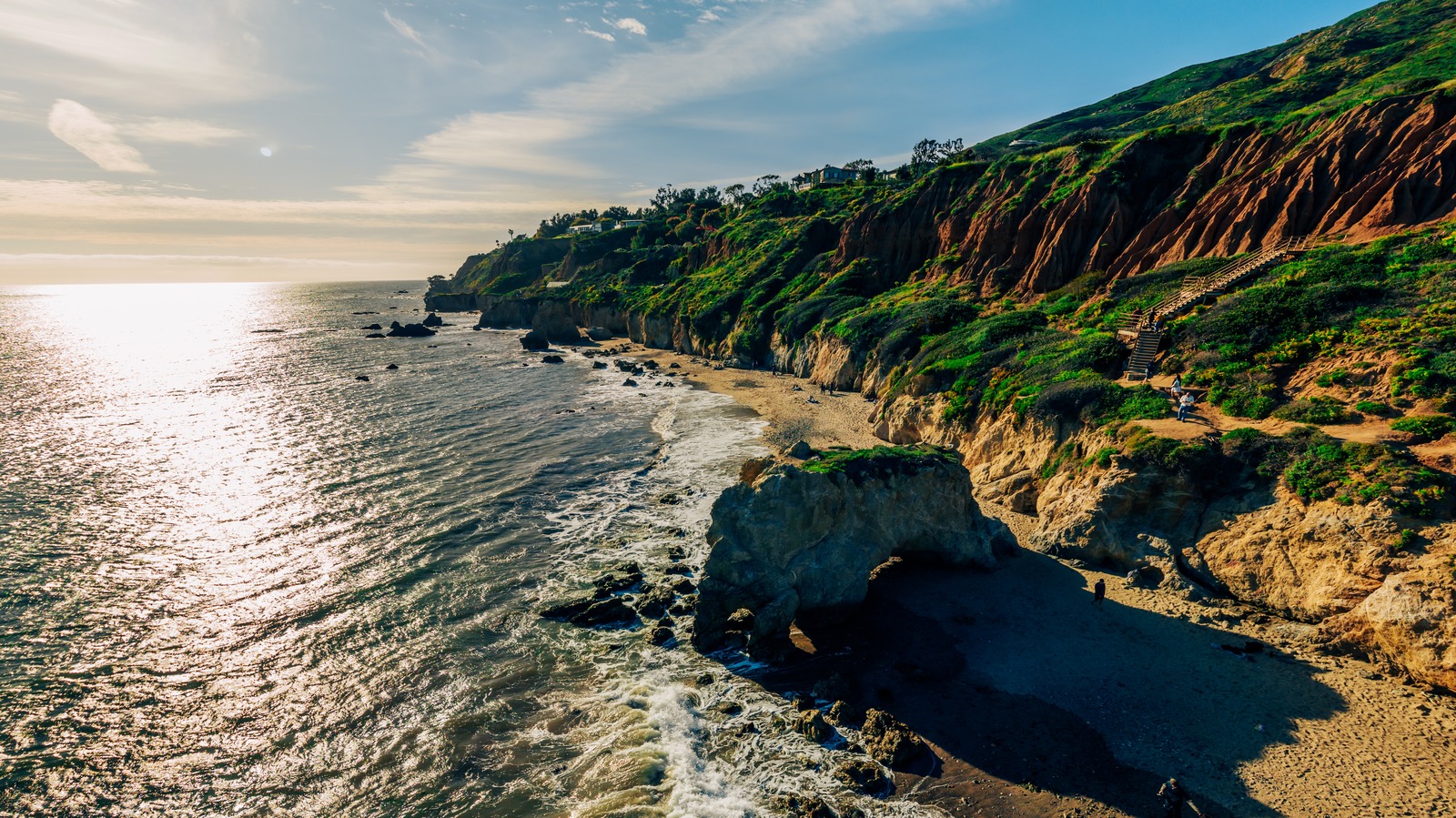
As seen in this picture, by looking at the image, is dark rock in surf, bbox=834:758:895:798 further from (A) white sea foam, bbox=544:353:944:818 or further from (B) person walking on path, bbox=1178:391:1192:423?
(B) person walking on path, bbox=1178:391:1192:423

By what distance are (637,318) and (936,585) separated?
96776mm

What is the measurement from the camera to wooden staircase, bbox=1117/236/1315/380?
123 ft

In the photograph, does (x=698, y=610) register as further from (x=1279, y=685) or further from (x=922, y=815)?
(x=1279, y=685)

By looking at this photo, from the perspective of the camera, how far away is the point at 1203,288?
134 feet

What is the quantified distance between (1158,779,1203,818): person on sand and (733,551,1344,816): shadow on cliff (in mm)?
270

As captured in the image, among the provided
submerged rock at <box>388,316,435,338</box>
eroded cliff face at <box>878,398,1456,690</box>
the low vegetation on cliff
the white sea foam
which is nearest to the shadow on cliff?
the white sea foam

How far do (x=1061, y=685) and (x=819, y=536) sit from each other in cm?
952

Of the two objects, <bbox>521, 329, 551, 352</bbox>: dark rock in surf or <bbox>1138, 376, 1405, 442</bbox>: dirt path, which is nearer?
<bbox>1138, 376, 1405, 442</bbox>: dirt path

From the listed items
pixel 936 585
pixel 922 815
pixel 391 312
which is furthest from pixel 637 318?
pixel 391 312

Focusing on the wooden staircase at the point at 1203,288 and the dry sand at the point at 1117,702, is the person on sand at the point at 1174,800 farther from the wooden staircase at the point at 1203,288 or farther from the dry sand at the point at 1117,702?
the wooden staircase at the point at 1203,288

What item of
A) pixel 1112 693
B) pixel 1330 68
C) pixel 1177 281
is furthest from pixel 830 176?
pixel 1112 693

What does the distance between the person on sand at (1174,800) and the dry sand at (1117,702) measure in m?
0.33

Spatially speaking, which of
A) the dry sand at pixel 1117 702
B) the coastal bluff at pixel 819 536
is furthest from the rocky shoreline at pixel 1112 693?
the coastal bluff at pixel 819 536

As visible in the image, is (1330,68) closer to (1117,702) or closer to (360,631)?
(1117,702)
